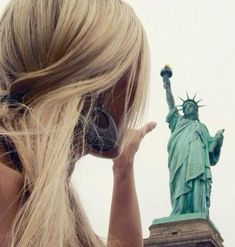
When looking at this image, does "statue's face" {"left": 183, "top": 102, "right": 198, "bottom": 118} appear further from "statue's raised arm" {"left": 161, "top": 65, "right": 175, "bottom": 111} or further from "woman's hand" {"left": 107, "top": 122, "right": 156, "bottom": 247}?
"woman's hand" {"left": 107, "top": 122, "right": 156, "bottom": 247}

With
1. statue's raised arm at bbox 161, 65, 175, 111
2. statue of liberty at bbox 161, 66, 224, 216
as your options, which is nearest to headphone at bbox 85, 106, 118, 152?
statue of liberty at bbox 161, 66, 224, 216

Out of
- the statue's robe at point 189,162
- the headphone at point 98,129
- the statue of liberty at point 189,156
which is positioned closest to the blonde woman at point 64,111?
the headphone at point 98,129

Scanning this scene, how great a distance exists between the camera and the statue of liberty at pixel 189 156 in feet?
55.5

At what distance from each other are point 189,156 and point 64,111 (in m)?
16.6

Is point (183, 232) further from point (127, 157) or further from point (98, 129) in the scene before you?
point (98, 129)

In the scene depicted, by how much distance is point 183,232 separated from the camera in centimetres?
1551

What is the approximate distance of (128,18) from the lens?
3.57ft

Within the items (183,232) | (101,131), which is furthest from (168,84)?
(101,131)

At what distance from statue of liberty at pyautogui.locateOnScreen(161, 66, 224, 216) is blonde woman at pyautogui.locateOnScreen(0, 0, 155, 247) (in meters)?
15.5

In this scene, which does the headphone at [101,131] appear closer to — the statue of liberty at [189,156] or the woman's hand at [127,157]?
the woman's hand at [127,157]

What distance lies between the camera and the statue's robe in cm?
1689

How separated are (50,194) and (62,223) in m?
0.04

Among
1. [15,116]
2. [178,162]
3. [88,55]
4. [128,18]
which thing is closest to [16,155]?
[15,116]

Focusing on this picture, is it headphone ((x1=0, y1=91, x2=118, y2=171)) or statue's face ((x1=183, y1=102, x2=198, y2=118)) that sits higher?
statue's face ((x1=183, y1=102, x2=198, y2=118))
